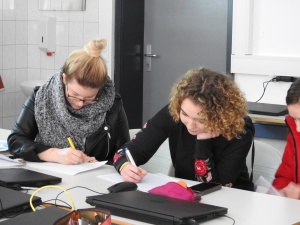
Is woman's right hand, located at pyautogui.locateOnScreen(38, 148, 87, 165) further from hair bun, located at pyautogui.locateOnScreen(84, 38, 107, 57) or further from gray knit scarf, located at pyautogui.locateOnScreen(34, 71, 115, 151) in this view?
hair bun, located at pyautogui.locateOnScreen(84, 38, 107, 57)

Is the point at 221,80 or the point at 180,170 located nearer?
the point at 221,80

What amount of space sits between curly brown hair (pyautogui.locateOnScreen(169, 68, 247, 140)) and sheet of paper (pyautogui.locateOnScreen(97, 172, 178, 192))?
0.89 ft

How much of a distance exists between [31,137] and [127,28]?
102 inches

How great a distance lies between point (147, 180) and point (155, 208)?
52 centimetres

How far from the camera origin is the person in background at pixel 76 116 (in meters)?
2.82

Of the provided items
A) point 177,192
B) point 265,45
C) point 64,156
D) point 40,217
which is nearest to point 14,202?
point 40,217

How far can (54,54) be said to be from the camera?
228 inches

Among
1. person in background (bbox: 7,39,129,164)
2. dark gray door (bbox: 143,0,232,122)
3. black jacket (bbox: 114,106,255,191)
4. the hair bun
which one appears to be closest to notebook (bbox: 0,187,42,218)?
black jacket (bbox: 114,106,255,191)

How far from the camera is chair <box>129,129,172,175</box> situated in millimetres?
2998

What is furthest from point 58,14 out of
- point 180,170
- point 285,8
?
point 180,170

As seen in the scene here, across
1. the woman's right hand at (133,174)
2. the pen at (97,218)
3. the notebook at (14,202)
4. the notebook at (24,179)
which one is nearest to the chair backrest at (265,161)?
the woman's right hand at (133,174)

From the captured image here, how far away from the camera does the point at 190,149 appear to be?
2734 millimetres

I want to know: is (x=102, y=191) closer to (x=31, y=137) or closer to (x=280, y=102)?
(x=31, y=137)

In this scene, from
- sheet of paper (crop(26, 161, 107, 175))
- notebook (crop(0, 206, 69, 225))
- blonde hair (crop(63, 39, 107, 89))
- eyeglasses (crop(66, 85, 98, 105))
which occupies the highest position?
blonde hair (crop(63, 39, 107, 89))
